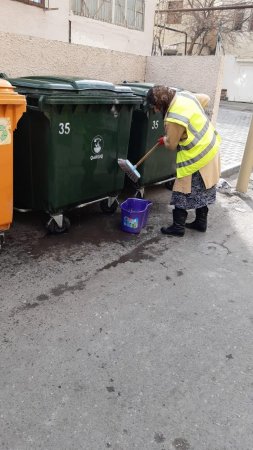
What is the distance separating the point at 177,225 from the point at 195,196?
13.0 inches

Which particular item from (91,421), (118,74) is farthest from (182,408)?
(118,74)

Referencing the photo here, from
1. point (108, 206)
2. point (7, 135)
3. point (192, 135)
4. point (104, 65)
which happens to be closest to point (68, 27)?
point (104, 65)

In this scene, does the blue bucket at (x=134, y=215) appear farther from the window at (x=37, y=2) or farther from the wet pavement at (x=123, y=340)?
the window at (x=37, y=2)

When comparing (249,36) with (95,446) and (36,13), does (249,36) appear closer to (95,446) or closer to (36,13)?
(36,13)

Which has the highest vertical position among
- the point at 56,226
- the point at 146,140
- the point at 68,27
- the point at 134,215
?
the point at 68,27

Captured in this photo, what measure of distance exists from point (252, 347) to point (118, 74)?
4.90m

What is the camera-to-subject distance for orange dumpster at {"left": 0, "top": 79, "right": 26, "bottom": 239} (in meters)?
2.61

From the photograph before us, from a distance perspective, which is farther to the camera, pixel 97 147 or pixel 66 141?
pixel 97 147

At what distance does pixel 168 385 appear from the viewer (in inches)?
77.4

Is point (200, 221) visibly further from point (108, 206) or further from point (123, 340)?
point (123, 340)

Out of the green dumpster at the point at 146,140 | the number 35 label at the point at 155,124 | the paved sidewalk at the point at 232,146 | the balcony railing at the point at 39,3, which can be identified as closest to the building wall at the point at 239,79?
the paved sidewalk at the point at 232,146

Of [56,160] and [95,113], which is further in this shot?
[95,113]

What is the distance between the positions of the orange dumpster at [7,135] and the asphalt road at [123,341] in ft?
1.40

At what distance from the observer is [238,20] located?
76.9ft
